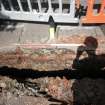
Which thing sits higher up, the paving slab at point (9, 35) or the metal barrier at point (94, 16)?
the metal barrier at point (94, 16)

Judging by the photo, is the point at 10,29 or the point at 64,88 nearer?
the point at 64,88

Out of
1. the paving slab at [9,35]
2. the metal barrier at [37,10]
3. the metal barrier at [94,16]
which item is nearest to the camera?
the metal barrier at [94,16]

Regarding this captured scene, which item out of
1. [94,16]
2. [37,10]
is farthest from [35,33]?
[94,16]

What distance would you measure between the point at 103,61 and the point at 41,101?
153 cm

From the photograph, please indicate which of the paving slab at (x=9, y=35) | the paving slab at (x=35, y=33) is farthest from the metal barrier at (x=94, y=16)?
the paving slab at (x=9, y=35)

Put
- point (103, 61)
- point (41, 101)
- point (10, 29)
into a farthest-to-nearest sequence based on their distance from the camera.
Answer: point (10, 29) → point (103, 61) → point (41, 101)

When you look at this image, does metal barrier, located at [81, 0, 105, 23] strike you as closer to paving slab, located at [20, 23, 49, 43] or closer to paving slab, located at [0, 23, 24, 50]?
paving slab, located at [20, 23, 49, 43]

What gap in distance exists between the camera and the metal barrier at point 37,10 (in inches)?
200

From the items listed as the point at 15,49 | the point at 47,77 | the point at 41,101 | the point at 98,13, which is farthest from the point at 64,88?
the point at 98,13

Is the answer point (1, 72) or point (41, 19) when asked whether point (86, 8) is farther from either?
point (1, 72)

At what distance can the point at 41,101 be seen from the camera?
4406mm

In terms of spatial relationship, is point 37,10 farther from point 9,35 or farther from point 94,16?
point 94,16

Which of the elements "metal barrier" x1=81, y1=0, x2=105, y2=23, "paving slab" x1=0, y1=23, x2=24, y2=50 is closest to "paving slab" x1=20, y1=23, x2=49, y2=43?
"paving slab" x1=0, y1=23, x2=24, y2=50

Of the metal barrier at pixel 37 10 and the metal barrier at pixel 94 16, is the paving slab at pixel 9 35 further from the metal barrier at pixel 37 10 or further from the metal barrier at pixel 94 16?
the metal barrier at pixel 94 16
